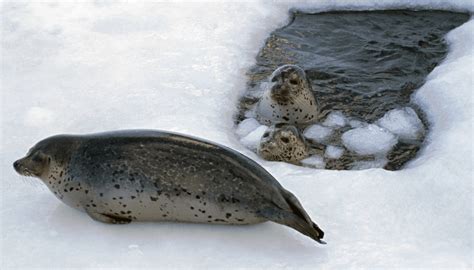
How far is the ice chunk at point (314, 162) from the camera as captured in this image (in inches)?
156

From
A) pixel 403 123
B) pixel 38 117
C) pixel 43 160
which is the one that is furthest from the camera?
pixel 403 123

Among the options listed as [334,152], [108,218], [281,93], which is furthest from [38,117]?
[334,152]

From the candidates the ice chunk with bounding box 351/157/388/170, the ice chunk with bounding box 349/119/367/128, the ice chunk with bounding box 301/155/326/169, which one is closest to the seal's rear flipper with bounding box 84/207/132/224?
the ice chunk with bounding box 301/155/326/169

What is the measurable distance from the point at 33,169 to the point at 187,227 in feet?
2.63

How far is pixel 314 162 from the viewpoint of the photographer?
400 centimetres

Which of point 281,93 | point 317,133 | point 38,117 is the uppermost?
point 281,93

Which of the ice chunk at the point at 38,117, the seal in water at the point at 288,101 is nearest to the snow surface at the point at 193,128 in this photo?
the ice chunk at the point at 38,117

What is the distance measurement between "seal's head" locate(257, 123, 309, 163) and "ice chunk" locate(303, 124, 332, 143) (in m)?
0.23

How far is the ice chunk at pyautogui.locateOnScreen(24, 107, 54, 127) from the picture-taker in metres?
4.11

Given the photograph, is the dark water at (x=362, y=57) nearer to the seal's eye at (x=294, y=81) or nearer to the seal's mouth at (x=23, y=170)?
the seal's eye at (x=294, y=81)

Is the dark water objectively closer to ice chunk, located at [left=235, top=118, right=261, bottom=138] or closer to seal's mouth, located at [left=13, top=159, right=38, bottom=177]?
ice chunk, located at [left=235, top=118, right=261, bottom=138]

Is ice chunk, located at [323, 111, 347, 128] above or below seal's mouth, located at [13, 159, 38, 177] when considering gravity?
above

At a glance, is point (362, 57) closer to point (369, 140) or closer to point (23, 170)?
point (369, 140)

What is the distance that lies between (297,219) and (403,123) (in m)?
1.65
